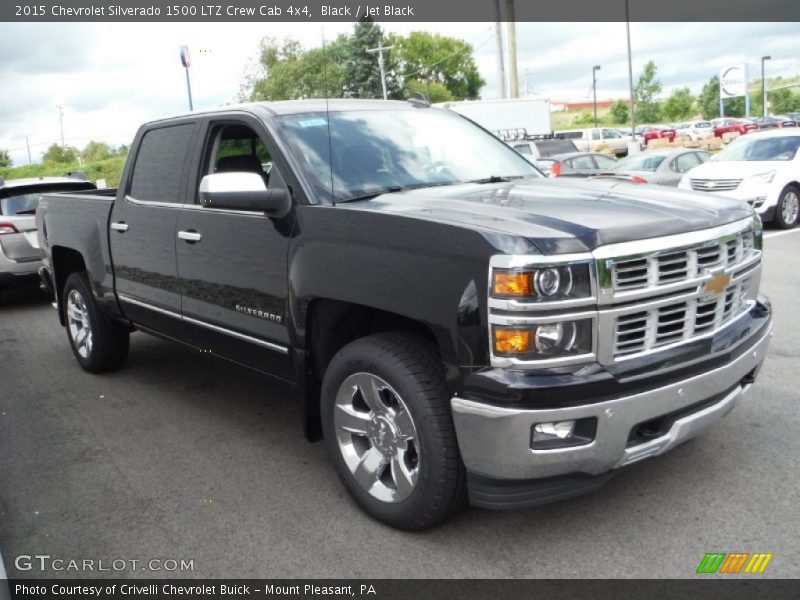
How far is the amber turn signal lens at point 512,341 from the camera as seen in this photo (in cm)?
279

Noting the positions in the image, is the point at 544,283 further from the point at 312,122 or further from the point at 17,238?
the point at 17,238

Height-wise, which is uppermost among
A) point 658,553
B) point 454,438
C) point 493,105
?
point 493,105

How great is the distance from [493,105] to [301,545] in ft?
85.1

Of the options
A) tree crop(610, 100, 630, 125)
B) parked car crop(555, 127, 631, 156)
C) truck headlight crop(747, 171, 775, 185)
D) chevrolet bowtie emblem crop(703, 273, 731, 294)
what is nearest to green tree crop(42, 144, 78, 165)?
chevrolet bowtie emblem crop(703, 273, 731, 294)

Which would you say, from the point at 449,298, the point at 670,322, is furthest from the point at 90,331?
the point at 670,322

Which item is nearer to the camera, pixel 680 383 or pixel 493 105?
pixel 680 383

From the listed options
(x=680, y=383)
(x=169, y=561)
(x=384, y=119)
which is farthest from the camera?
(x=384, y=119)

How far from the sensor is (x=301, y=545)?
3.33 m

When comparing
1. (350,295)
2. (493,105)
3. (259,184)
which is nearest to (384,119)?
(259,184)

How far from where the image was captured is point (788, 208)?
1273 cm

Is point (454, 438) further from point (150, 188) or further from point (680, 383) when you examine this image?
point (150, 188)

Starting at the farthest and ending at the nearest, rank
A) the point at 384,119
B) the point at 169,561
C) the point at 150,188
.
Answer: the point at 150,188
the point at 384,119
the point at 169,561

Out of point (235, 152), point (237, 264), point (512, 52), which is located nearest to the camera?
point (237, 264)

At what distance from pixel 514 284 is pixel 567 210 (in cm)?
59
